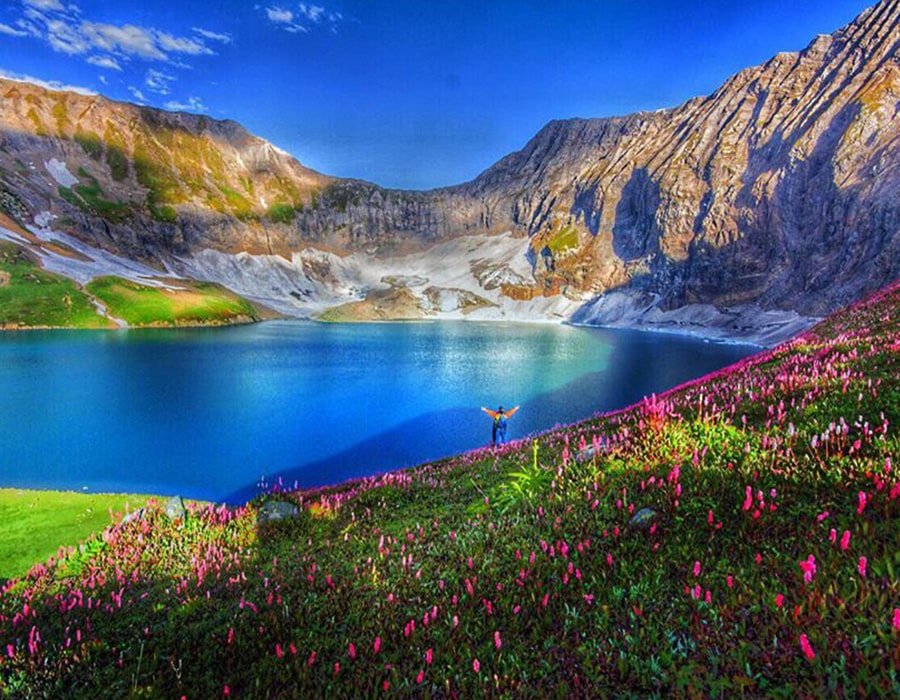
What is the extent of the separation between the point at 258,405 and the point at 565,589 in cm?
4331

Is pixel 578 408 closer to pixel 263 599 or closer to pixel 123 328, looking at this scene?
pixel 263 599

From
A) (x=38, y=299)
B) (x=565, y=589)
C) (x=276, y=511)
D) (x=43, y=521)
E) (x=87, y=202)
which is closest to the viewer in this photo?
(x=565, y=589)

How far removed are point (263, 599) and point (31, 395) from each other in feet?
168

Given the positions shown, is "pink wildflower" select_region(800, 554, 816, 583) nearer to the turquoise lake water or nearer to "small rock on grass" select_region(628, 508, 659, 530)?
"small rock on grass" select_region(628, 508, 659, 530)

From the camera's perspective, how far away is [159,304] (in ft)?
423

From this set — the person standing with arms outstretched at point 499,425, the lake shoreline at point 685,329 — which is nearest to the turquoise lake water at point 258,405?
the person standing with arms outstretched at point 499,425

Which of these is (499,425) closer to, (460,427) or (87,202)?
(460,427)

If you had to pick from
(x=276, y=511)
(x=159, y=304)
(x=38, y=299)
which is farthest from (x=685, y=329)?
(x=38, y=299)

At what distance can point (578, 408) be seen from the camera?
1650 inches

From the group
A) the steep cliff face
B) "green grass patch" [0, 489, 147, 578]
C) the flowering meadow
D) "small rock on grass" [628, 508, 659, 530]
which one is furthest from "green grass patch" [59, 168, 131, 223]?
"small rock on grass" [628, 508, 659, 530]

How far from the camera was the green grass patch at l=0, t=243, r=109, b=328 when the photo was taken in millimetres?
107188

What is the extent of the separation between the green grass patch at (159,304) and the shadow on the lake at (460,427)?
367 ft

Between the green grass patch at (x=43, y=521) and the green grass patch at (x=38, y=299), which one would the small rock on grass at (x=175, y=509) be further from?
the green grass patch at (x=38, y=299)

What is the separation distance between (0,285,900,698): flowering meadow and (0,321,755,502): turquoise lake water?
20.8 m
